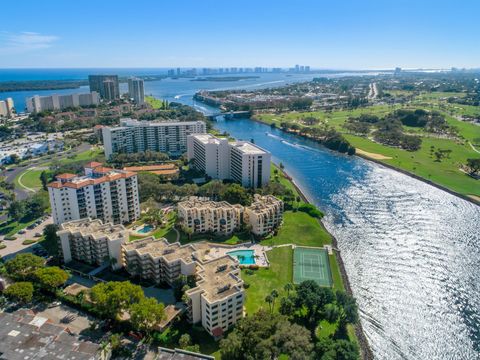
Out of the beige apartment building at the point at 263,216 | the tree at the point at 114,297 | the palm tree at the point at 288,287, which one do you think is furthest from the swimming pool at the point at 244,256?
the tree at the point at 114,297

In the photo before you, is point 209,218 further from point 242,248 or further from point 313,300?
point 313,300

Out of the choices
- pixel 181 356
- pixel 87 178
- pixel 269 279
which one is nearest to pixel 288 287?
pixel 269 279

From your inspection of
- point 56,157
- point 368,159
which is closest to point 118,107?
point 56,157

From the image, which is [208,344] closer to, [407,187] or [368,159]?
[407,187]

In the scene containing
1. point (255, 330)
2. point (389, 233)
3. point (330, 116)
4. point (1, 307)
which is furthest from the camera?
point (330, 116)

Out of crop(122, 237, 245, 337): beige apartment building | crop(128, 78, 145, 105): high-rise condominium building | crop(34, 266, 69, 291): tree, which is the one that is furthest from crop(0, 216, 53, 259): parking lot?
crop(128, 78, 145, 105): high-rise condominium building

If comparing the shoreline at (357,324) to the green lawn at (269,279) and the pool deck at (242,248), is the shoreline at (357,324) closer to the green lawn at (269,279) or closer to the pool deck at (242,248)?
the green lawn at (269,279)

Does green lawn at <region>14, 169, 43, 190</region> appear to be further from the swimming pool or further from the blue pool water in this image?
the swimming pool
